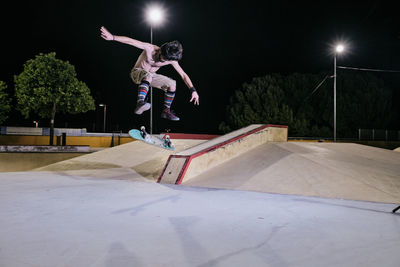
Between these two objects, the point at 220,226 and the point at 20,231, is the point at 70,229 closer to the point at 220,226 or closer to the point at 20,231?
the point at 20,231

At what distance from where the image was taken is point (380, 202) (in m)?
5.77

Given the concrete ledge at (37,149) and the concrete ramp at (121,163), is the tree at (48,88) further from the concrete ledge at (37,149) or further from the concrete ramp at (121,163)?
the concrete ramp at (121,163)

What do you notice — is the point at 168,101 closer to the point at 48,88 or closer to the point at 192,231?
the point at 192,231

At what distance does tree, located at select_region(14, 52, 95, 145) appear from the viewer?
23.6m

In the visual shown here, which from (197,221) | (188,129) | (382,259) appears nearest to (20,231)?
(197,221)

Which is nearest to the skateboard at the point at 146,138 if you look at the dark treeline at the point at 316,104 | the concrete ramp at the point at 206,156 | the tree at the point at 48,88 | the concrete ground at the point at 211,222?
the concrete ramp at the point at 206,156

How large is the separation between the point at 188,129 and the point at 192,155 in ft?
118

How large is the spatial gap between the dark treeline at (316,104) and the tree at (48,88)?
1992 centimetres

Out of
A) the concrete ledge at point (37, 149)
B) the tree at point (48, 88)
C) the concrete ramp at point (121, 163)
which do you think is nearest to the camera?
the concrete ramp at point (121, 163)

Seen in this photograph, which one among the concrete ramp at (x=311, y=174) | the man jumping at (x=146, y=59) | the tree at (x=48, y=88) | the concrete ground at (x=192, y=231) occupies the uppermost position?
the tree at (x=48, y=88)

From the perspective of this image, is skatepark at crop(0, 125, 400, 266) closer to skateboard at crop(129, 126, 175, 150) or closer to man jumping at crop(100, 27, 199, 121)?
skateboard at crop(129, 126, 175, 150)

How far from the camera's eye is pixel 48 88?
23859 mm

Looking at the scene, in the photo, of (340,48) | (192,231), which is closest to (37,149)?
(192,231)

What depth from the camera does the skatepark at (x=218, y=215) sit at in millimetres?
2703
